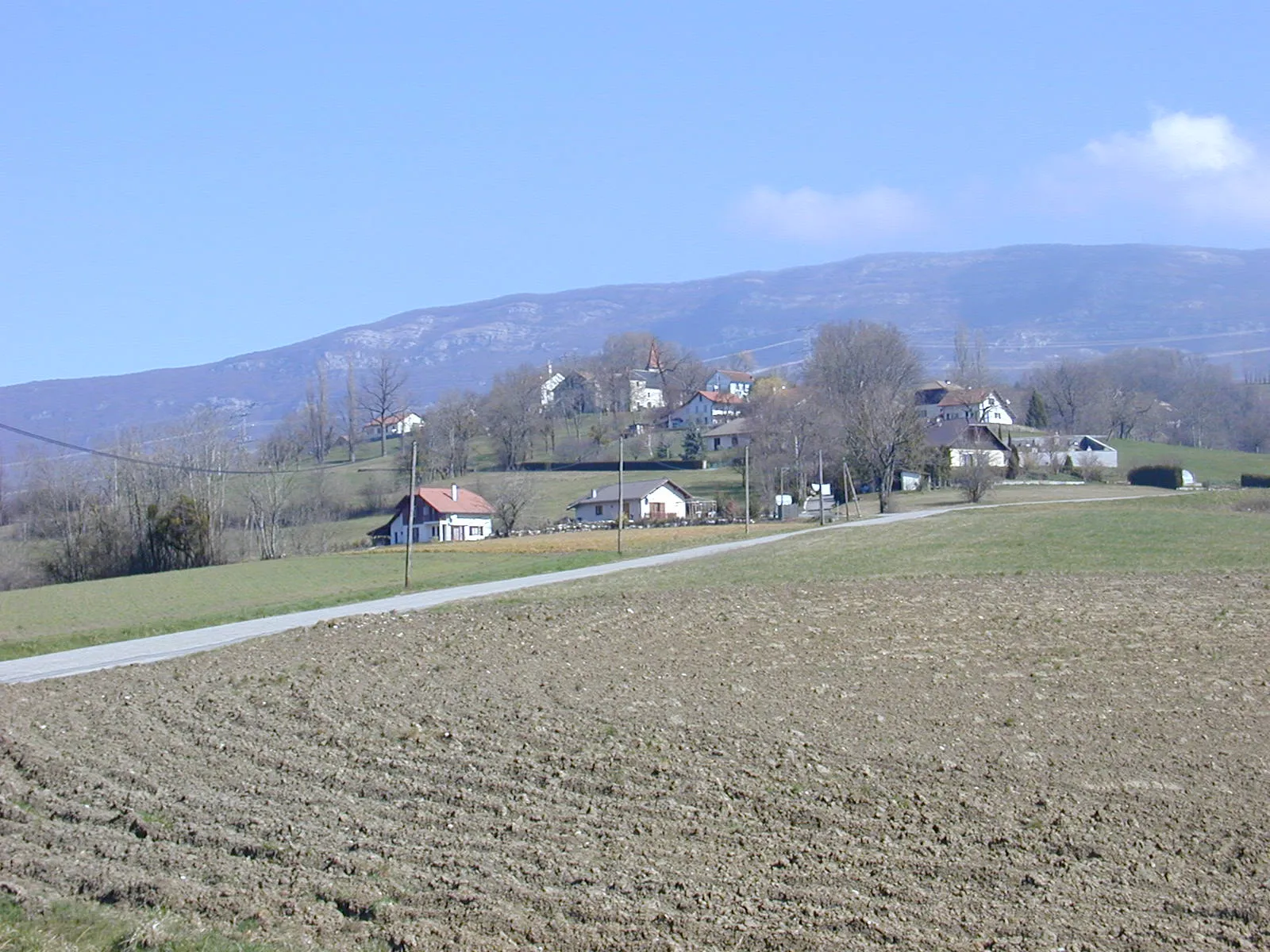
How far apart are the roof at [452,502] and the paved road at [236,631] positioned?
49760 millimetres

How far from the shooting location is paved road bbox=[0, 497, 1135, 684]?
23.0 meters

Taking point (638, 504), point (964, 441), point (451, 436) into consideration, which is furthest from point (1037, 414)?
A: point (451, 436)

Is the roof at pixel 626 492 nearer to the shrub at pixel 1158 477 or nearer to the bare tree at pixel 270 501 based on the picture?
the bare tree at pixel 270 501

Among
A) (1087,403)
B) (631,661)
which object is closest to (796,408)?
(1087,403)

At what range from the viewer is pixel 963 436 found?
383 feet

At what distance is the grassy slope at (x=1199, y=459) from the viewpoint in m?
111

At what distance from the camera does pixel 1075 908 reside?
7984 millimetres

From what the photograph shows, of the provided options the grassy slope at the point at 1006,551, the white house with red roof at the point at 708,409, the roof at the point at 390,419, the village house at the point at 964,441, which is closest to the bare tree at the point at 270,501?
the roof at the point at 390,419

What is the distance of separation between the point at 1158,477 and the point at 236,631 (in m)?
88.7

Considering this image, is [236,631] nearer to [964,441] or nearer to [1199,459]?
[964,441]

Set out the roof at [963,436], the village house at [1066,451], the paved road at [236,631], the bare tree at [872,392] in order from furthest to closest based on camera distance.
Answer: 1. the village house at [1066,451]
2. the roof at [963,436]
3. the bare tree at [872,392]
4. the paved road at [236,631]

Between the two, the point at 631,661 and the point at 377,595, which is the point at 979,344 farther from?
the point at 631,661

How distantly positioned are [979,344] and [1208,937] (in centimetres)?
19547

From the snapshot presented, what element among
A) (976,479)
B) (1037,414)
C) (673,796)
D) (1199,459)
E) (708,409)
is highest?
(708,409)
